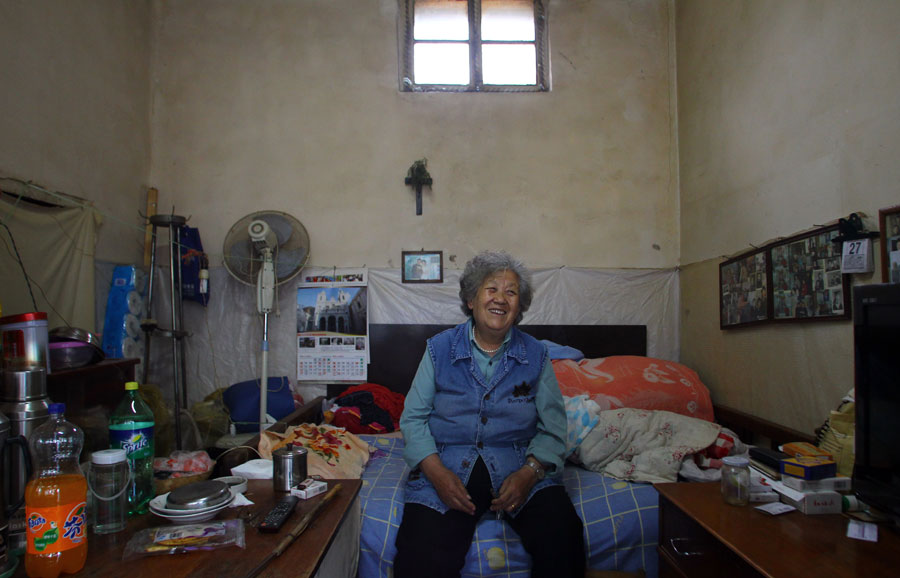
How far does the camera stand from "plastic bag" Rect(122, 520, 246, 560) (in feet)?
3.33

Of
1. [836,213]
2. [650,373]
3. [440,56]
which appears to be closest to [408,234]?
[440,56]

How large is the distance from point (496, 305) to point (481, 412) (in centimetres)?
41

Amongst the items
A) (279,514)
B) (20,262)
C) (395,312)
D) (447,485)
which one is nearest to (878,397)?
(447,485)

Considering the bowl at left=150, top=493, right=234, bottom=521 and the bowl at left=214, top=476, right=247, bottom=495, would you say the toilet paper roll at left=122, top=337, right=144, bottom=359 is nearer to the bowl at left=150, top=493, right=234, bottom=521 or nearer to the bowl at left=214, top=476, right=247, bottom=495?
the bowl at left=214, top=476, right=247, bottom=495

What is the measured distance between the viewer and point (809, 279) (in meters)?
2.37

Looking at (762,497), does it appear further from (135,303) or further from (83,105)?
(83,105)

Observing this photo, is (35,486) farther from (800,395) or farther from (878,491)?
(800,395)

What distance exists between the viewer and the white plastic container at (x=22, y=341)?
4.48ft

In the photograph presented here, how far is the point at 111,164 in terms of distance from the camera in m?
3.44

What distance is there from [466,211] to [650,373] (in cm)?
177

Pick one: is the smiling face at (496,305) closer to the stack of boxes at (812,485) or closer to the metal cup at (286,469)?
the metal cup at (286,469)

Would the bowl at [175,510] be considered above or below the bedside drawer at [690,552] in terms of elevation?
above

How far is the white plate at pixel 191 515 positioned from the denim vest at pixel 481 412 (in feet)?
2.59

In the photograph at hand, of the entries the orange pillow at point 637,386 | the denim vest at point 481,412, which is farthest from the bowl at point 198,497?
the orange pillow at point 637,386
